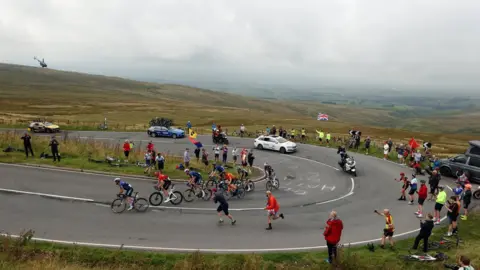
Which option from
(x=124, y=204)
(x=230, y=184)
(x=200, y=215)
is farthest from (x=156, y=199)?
(x=230, y=184)

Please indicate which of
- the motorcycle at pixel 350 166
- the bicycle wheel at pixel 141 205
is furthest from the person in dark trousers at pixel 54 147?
the motorcycle at pixel 350 166

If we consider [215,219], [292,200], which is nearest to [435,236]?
[292,200]

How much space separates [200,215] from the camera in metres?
17.1

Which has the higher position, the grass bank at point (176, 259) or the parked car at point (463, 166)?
the parked car at point (463, 166)

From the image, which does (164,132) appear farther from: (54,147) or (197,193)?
(197,193)

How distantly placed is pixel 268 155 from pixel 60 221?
75.0 feet

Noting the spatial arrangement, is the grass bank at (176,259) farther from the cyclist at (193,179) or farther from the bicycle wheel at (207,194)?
the bicycle wheel at (207,194)

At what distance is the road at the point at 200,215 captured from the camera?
14.1 m

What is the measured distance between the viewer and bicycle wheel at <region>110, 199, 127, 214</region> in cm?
1694

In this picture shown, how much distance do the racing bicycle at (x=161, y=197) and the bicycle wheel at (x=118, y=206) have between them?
4.55 ft

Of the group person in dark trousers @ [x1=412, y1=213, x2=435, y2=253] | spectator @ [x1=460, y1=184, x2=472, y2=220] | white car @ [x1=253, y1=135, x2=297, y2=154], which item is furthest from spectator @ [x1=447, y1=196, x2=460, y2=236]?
white car @ [x1=253, y1=135, x2=297, y2=154]

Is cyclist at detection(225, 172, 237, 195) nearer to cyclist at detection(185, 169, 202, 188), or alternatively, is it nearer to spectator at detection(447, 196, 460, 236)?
cyclist at detection(185, 169, 202, 188)

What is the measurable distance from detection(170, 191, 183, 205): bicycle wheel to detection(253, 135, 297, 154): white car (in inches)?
773

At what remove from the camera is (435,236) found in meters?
15.2
